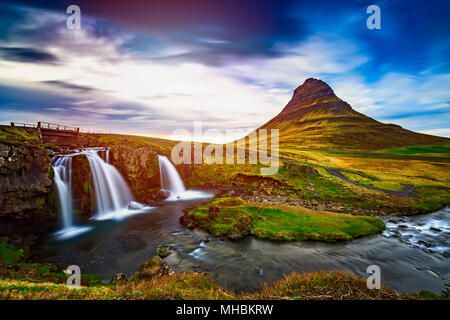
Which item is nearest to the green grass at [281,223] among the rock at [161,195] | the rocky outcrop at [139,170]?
the rock at [161,195]

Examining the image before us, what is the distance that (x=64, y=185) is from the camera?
25.8 meters

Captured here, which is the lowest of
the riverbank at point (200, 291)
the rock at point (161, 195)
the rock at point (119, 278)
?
the rock at point (119, 278)

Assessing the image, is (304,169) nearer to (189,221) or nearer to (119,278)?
(189,221)

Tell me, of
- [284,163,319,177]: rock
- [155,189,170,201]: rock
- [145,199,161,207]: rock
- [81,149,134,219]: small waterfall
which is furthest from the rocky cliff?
[284,163,319,177]: rock

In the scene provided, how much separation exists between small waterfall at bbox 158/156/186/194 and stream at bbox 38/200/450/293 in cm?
1936

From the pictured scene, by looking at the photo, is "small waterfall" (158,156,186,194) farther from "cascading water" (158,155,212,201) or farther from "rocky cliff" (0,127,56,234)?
"rocky cliff" (0,127,56,234)

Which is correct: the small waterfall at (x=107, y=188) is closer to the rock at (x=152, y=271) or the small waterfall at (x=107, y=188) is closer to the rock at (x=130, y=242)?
the rock at (x=130, y=242)

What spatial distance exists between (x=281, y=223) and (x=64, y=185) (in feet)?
98.9

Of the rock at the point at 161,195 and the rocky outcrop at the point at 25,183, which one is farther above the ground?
the rocky outcrop at the point at 25,183

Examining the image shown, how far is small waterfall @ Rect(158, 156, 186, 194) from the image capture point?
4262cm

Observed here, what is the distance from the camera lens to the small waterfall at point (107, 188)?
28328 mm

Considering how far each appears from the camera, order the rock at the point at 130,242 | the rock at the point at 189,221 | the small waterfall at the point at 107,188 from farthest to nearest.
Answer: the small waterfall at the point at 107,188 < the rock at the point at 189,221 < the rock at the point at 130,242

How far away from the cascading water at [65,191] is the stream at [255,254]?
2326 mm

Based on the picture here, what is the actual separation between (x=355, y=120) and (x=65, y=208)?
232 m
